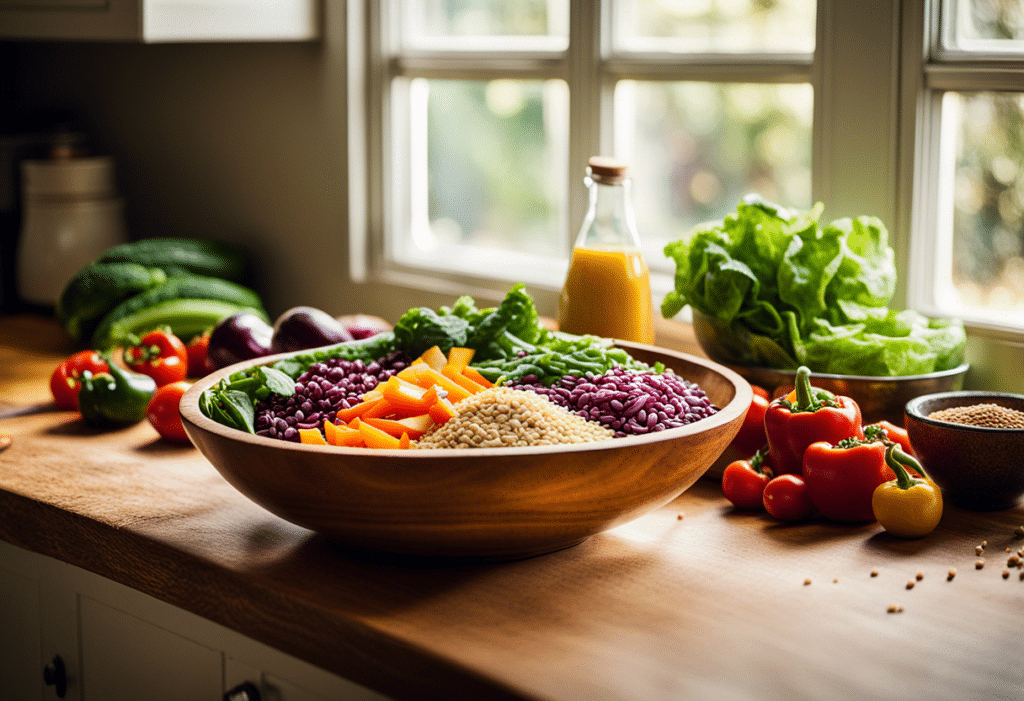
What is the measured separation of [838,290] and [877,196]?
0.62 ft

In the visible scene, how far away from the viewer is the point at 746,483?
132 centimetres

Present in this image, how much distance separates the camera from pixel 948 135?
1.58 meters

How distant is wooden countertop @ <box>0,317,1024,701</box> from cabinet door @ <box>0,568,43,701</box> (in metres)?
0.09

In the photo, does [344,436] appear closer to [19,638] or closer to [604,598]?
[604,598]

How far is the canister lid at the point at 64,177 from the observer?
250cm

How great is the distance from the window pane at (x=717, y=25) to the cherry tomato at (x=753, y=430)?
24.4 inches

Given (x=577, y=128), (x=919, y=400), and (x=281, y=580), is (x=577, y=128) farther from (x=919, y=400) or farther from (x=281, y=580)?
(x=281, y=580)

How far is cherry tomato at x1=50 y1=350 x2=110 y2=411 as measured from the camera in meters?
1.81

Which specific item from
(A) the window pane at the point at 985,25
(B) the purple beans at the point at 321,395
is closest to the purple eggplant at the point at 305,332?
(B) the purple beans at the point at 321,395

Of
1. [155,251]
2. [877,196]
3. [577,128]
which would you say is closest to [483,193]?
[577,128]

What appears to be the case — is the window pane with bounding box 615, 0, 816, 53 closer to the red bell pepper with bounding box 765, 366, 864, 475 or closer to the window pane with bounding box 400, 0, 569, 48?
the window pane with bounding box 400, 0, 569, 48

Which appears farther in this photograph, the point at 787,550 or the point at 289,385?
the point at 289,385

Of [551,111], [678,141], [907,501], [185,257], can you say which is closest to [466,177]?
[551,111]

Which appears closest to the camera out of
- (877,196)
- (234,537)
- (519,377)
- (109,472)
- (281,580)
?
(281,580)
